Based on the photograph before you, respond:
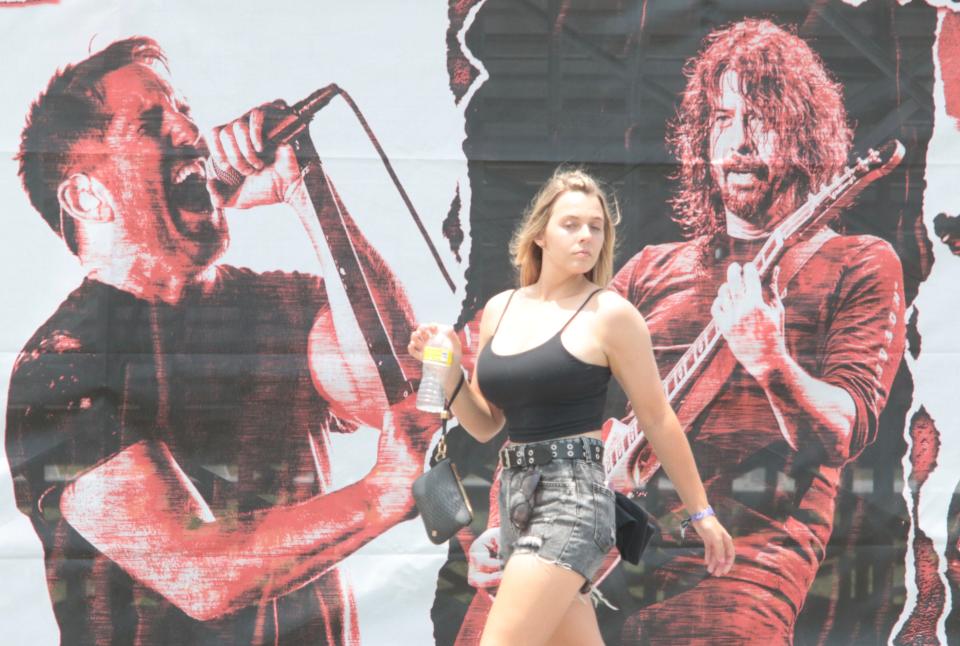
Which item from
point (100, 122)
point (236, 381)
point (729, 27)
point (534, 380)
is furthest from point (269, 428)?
point (729, 27)

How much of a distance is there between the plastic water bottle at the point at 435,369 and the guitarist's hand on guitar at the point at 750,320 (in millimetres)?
1417

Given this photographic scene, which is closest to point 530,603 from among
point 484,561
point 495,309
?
point 495,309

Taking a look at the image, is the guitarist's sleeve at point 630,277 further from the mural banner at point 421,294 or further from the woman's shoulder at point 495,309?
the woman's shoulder at point 495,309

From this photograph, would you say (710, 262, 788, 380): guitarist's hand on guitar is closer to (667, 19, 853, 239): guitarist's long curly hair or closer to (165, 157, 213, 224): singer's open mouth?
(667, 19, 853, 239): guitarist's long curly hair

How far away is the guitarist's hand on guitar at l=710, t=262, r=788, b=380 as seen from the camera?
4082 millimetres

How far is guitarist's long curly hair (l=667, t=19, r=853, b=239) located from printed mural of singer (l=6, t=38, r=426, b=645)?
1135 millimetres

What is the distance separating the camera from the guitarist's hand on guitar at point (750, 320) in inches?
161

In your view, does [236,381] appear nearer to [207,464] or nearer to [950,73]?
[207,464]

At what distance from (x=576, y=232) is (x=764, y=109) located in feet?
4.91

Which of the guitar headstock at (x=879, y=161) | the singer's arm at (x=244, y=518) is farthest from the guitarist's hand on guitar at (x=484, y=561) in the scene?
the guitar headstock at (x=879, y=161)

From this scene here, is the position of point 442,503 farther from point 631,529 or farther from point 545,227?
point 545,227

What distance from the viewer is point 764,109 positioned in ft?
13.5

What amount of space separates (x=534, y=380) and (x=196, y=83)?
190 centimetres

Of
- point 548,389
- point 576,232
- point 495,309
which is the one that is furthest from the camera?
point 495,309
